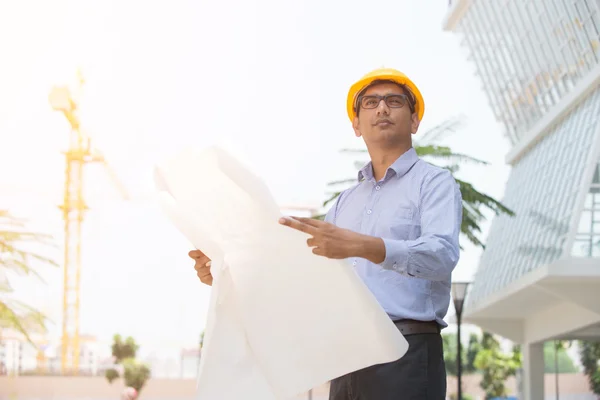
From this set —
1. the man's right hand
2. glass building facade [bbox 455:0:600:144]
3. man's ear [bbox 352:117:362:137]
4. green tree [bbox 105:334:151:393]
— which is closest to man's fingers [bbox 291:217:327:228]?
the man's right hand

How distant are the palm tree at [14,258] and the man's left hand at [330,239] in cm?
1715

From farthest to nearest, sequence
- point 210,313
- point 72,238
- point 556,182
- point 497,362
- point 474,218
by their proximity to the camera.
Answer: point 72,238, point 497,362, point 556,182, point 474,218, point 210,313

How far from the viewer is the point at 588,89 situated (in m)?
24.5

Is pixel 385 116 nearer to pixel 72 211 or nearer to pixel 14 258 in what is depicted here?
pixel 14 258

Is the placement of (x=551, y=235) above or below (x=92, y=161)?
below

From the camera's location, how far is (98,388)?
2463 inches

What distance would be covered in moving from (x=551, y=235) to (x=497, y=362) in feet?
158

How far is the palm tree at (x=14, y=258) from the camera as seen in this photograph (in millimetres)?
19484

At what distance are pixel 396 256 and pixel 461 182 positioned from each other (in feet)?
54.2

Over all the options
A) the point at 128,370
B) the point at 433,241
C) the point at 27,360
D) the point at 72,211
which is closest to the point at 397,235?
the point at 433,241

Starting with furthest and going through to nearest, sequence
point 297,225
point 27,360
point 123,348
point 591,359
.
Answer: point 27,360 → point 123,348 → point 591,359 → point 297,225

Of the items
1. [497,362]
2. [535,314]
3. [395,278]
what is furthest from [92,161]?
[395,278]

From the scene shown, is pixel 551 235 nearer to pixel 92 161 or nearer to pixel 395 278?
pixel 395 278

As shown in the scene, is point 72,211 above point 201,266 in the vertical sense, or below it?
above
